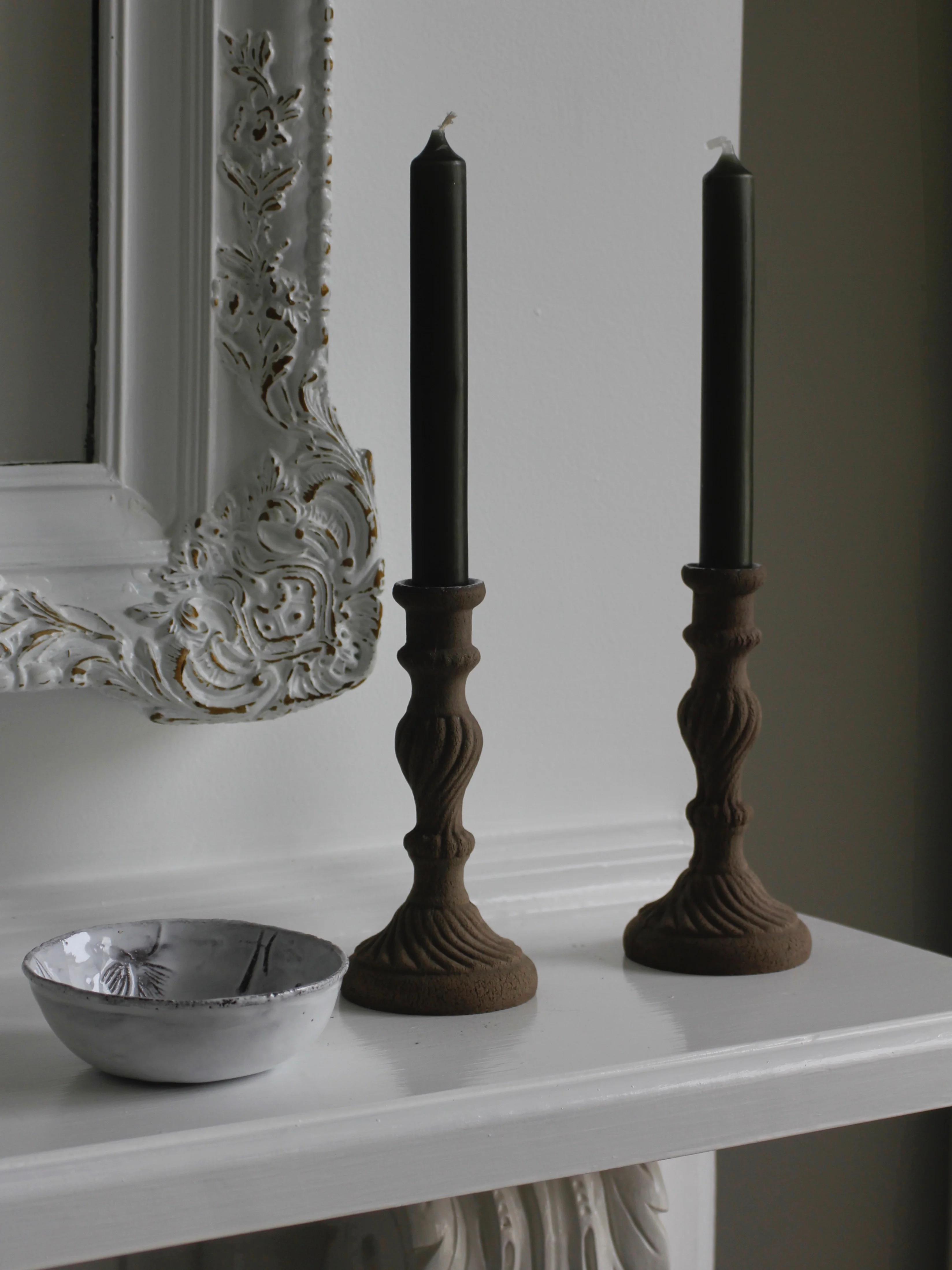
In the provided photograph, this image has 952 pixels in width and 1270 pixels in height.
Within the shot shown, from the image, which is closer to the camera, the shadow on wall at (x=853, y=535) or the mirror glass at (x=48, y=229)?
the mirror glass at (x=48, y=229)

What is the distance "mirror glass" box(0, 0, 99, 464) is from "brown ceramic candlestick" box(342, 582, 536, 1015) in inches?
5.8

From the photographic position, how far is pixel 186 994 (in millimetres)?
423

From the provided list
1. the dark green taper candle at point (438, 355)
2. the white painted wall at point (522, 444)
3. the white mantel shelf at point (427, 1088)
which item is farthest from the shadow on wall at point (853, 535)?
the dark green taper candle at point (438, 355)

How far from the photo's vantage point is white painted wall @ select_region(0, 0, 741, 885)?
0.54m

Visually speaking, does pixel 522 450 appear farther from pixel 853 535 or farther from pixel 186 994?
pixel 853 535

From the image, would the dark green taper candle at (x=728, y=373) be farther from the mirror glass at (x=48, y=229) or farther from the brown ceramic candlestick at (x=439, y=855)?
the mirror glass at (x=48, y=229)

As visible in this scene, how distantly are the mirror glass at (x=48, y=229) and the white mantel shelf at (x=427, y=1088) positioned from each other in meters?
0.18

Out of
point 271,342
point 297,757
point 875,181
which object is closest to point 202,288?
point 271,342

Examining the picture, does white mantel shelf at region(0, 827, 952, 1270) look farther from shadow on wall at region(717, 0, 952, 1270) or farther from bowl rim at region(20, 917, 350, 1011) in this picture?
shadow on wall at region(717, 0, 952, 1270)

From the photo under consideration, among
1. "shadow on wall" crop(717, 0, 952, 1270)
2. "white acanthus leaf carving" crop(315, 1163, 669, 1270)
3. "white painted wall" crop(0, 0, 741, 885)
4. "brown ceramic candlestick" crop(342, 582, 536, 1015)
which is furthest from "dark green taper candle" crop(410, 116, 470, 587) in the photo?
"shadow on wall" crop(717, 0, 952, 1270)

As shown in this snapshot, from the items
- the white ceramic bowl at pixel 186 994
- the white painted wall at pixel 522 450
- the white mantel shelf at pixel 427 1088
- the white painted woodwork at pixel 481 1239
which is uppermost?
the white painted wall at pixel 522 450

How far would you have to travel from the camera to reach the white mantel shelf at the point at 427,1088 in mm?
339

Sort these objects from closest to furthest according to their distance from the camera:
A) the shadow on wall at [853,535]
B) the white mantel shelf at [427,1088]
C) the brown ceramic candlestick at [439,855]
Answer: the white mantel shelf at [427,1088]
the brown ceramic candlestick at [439,855]
the shadow on wall at [853,535]

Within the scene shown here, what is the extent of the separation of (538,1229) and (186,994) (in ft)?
0.57
